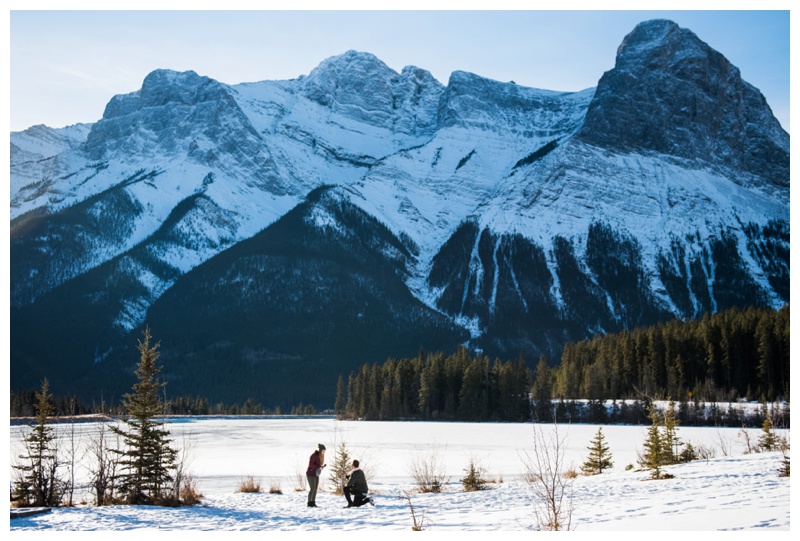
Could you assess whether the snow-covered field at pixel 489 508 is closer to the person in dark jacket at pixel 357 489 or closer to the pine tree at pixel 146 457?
the person in dark jacket at pixel 357 489

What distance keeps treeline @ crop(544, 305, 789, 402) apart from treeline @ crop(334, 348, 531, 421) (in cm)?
387

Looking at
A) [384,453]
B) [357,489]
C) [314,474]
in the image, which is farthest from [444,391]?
[357,489]

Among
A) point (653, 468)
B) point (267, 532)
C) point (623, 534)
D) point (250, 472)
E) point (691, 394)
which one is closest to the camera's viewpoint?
point (623, 534)

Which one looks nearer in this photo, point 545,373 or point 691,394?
point 691,394

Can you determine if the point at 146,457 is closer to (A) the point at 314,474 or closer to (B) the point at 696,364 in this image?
(A) the point at 314,474

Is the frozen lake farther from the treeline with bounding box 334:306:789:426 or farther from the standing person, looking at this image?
the treeline with bounding box 334:306:789:426

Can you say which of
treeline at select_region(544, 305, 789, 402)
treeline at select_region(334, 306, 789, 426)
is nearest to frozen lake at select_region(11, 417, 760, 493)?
treeline at select_region(334, 306, 789, 426)

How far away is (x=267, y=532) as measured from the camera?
18.9 metres

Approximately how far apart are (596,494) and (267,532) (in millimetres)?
9656

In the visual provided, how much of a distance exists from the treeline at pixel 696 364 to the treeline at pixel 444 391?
12.7 feet

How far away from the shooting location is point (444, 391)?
120 m
